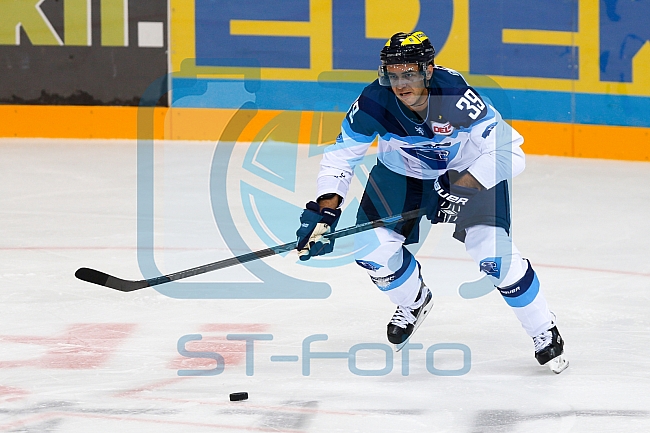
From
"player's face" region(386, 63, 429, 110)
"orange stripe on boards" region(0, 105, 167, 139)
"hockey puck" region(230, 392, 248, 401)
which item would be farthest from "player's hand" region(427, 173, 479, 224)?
"orange stripe on boards" region(0, 105, 167, 139)

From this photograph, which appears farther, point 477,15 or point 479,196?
point 477,15

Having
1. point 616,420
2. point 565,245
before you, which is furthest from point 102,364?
point 565,245

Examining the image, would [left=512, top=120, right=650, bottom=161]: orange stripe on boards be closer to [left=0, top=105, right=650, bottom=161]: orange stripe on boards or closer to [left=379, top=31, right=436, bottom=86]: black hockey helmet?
[left=0, top=105, right=650, bottom=161]: orange stripe on boards

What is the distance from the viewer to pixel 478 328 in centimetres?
Answer: 402

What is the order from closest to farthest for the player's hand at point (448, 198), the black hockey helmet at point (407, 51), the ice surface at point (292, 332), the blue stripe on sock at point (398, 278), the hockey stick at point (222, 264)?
the ice surface at point (292, 332)
the black hockey helmet at point (407, 51)
the player's hand at point (448, 198)
the hockey stick at point (222, 264)
the blue stripe on sock at point (398, 278)

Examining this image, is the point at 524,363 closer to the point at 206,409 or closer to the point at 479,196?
the point at 479,196

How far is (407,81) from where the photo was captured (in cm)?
340

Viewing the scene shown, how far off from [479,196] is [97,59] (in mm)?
5623

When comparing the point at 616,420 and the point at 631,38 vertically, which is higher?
the point at 631,38

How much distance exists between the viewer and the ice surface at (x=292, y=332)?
3.09m

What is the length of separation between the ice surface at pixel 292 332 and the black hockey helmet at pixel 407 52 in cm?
96

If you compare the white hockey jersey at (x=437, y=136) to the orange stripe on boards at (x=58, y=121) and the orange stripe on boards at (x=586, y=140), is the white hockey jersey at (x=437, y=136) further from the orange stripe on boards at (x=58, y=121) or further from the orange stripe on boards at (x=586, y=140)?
the orange stripe on boards at (x=58, y=121)

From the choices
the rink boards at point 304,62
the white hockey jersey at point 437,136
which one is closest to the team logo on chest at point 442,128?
the white hockey jersey at point 437,136

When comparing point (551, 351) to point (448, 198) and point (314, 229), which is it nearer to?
point (448, 198)
